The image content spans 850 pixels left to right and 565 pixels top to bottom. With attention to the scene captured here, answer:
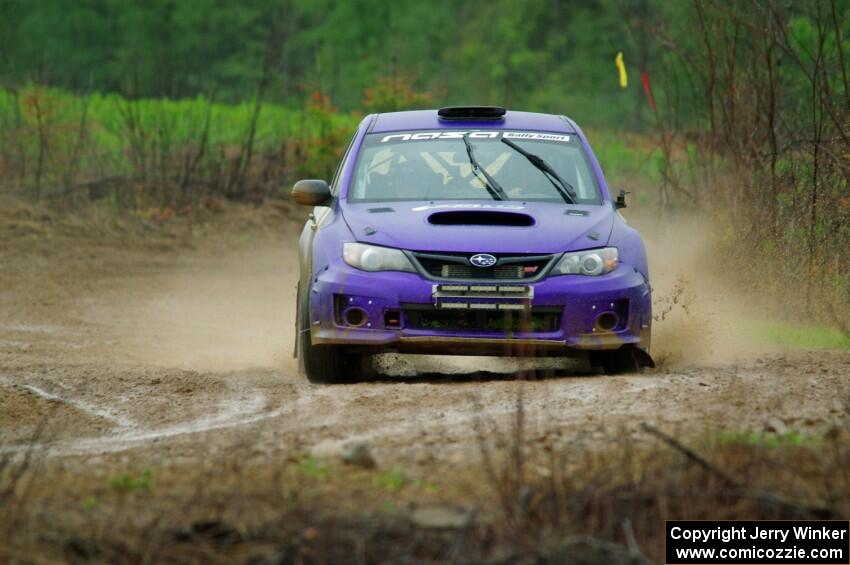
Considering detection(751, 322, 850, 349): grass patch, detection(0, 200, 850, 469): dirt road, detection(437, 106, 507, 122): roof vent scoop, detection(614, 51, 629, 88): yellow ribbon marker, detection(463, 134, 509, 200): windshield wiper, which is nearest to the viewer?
detection(0, 200, 850, 469): dirt road

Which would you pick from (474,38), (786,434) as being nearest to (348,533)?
(786,434)

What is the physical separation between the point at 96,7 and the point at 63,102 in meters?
31.1

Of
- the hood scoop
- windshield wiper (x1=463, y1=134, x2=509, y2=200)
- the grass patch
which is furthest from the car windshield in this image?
the grass patch

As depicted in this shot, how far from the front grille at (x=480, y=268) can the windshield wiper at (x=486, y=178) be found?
3.40ft

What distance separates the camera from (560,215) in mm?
9516

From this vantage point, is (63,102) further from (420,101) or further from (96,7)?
(96,7)

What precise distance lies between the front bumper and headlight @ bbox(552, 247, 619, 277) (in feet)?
0.14

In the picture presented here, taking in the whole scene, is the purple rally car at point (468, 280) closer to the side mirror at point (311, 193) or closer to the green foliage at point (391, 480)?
the side mirror at point (311, 193)

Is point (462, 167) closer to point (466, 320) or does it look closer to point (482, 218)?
point (482, 218)

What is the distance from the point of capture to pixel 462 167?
402 inches

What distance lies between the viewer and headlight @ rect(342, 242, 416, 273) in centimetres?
896

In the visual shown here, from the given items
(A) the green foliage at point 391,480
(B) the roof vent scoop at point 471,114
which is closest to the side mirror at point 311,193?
(B) the roof vent scoop at point 471,114

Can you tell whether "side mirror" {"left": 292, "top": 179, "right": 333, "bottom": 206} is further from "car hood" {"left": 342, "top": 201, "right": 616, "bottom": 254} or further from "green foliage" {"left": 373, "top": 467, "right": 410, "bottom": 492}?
"green foliage" {"left": 373, "top": 467, "right": 410, "bottom": 492}

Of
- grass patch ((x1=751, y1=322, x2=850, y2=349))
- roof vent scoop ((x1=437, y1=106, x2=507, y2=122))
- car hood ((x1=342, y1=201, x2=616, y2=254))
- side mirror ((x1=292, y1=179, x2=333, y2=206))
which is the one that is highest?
roof vent scoop ((x1=437, y1=106, x2=507, y2=122))
